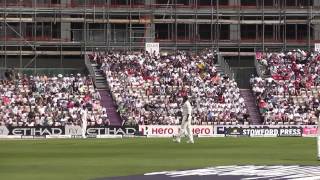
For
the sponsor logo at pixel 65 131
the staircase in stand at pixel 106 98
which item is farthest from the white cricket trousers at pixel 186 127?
the staircase in stand at pixel 106 98

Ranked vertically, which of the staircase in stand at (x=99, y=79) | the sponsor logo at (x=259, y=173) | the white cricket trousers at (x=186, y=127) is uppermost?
the staircase in stand at (x=99, y=79)

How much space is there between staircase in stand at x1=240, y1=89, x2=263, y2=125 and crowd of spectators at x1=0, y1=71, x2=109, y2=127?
10.5m

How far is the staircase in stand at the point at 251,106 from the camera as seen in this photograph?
188ft

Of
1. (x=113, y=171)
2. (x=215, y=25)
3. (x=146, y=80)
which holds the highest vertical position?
(x=215, y=25)

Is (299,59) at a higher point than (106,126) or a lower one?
higher

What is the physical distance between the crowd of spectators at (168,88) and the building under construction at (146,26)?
3336 mm

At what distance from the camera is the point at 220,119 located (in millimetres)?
55281

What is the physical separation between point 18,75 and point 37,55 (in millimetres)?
6953

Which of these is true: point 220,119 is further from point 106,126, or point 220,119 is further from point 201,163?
point 201,163

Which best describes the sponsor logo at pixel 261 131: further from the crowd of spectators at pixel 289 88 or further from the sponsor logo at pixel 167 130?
the crowd of spectators at pixel 289 88

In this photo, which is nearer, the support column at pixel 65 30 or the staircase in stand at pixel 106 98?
the staircase in stand at pixel 106 98

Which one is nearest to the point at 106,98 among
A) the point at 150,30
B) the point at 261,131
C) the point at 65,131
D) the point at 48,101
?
the point at 48,101

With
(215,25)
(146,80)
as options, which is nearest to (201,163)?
(146,80)

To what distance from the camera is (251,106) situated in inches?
2344
